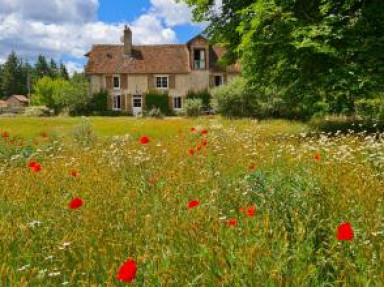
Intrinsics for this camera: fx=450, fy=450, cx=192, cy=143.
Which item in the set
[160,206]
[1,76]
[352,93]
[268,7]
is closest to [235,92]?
[352,93]

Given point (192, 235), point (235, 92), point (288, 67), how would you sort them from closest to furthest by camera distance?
point (192, 235) < point (288, 67) < point (235, 92)

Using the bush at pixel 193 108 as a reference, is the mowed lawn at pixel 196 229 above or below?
below

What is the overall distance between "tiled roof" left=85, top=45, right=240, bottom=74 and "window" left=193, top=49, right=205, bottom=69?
2.94 feet

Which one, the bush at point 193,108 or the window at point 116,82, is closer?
the bush at point 193,108

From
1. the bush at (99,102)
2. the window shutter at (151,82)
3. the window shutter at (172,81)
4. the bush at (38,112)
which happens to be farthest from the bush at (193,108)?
the bush at (38,112)

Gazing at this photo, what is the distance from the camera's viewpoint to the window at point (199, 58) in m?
54.0

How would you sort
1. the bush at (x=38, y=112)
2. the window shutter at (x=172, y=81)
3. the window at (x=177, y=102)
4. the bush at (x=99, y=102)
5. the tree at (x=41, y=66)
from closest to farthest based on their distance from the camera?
1. the bush at (x=38, y=112)
2. the bush at (x=99, y=102)
3. the window shutter at (x=172, y=81)
4. the window at (x=177, y=102)
5. the tree at (x=41, y=66)

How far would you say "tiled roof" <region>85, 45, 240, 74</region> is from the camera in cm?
5394

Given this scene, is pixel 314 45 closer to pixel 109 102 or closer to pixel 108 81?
pixel 109 102

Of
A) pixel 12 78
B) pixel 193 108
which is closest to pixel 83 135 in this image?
pixel 193 108

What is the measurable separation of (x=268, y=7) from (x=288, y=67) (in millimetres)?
2945

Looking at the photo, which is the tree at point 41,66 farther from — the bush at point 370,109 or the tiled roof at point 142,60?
the bush at point 370,109

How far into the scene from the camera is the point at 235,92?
36.4 metres

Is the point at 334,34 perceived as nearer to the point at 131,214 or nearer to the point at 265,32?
the point at 265,32
